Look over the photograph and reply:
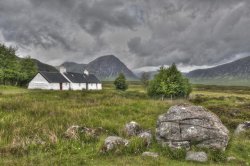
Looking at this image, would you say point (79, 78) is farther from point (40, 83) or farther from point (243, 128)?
point (243, 128)

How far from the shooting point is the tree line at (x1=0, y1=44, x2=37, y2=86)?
100312mm

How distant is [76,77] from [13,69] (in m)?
36.0

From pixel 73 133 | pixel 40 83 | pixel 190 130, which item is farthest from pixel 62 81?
pixel 190 130

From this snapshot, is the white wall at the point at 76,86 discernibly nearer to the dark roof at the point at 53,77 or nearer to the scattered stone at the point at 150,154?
the dark roof at the point at 53,77

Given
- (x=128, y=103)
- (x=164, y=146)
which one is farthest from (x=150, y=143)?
(x=128, y=103)

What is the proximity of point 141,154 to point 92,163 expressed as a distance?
3438 millimetres

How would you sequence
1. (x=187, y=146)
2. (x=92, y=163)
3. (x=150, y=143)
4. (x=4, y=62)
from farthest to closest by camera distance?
(x=4, y=62) → (x=150, y=143) → (x=187, y=146) → (x=92, y=163)

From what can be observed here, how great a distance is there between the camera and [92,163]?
15430 mm

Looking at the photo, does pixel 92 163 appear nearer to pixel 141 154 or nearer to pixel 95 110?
pixel 141 154

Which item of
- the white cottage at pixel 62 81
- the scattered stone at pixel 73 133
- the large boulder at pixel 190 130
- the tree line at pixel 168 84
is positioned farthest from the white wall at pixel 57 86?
the large boulder at pixel 190 130

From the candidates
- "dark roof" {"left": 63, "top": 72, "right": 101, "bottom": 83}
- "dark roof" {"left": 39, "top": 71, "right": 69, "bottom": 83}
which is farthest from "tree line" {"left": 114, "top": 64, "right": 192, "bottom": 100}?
"dark roof" {"left": 63, "top": 72, "right": 101, "bottom": 83}

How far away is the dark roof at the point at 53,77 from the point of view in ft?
356

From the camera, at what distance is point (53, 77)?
374ft

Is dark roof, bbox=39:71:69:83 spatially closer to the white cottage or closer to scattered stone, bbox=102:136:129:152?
the white cottage
